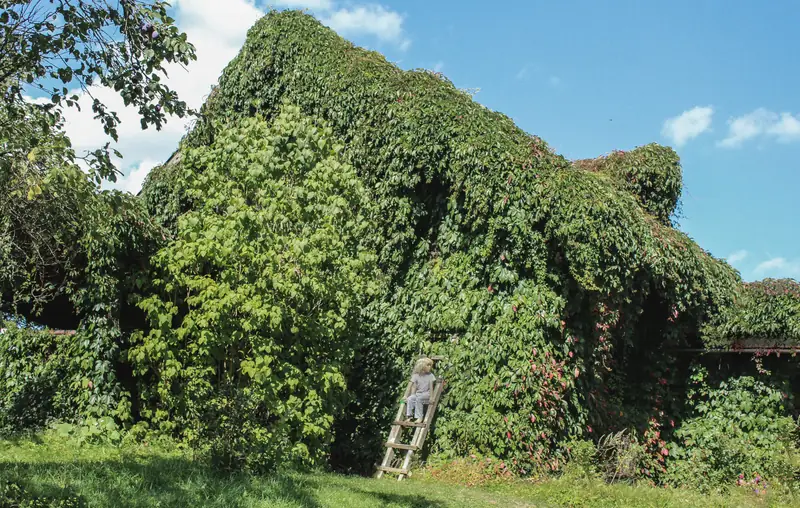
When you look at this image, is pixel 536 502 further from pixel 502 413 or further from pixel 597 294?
pixel 597 294

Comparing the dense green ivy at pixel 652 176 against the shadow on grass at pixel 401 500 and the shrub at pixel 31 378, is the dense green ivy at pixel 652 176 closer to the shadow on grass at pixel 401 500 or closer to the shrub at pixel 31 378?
the shadow on grass at pixel 401 500

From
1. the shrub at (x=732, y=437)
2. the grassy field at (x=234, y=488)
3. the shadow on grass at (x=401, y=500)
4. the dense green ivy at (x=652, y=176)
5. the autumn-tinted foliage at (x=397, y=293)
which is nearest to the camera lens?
the grassy field at (x=234, y=488)

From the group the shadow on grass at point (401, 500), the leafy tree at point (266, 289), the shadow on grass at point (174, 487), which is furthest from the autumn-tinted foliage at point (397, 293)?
the shadow on grass at point (401, 500)

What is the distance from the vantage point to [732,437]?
13953mm

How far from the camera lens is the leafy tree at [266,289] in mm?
11516

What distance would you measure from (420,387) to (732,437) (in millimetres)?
5951

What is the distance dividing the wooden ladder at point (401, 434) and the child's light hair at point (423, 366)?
274 millimetres

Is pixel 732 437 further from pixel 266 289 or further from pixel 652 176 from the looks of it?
pixel 266 289

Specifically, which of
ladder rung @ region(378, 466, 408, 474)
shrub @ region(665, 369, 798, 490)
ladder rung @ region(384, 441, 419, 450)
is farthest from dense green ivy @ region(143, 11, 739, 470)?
ladder rung @ region(378, 466, 408, 474)

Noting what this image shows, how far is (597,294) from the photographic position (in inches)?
501

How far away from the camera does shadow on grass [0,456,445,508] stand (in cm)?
729

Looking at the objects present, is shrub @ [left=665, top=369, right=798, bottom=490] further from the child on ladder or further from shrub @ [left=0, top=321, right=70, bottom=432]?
shrub @ [left=0, top=321, right=70, bottom=432]

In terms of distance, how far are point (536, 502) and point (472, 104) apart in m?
7.08

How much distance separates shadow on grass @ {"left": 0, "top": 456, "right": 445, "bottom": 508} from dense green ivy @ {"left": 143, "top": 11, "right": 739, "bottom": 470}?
3346 millimetres
